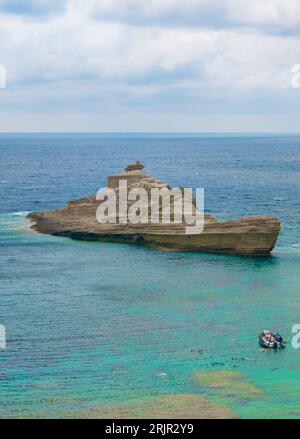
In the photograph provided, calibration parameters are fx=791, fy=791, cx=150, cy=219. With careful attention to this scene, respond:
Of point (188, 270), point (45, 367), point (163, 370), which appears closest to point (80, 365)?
point (45, 367)

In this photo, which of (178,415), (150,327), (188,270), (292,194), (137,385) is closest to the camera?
(178,415)

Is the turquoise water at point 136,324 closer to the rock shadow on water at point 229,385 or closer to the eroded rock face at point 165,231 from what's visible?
the rock shadow on water at point 229,385

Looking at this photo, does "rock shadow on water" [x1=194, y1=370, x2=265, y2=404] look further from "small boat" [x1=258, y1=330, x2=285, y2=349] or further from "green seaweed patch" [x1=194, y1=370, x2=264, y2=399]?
"small boat" [x1=258, y1=330, x2=285, y2=349]

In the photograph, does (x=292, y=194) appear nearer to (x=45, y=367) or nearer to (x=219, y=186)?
(x=219, y=186)

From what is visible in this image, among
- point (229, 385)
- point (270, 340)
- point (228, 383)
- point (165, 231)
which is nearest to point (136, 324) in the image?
point (270, 340)

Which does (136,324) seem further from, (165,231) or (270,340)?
(165,231)

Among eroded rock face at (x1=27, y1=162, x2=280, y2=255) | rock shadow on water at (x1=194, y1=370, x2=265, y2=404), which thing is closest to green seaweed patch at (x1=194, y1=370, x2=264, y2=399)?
rock shadow on water at (x1=194, y1=370, x2=265, y2=404)

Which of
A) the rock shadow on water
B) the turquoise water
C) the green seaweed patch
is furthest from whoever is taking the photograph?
the turquoise water
